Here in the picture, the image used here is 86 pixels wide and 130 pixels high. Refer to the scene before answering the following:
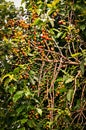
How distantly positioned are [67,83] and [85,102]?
0.19 m

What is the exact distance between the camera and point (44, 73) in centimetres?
245

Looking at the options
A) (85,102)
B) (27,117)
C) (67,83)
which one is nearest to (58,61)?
(67,83)

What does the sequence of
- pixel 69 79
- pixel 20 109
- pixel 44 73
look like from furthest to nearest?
pixel 20 109, pixel 44 73, pixel 69 79

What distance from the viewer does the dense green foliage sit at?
95.3 inches

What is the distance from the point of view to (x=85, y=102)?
2.39 m

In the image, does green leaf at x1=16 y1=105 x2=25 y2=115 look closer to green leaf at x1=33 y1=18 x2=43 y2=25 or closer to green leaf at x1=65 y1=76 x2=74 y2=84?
green leaf at x1=65 y1=76 x2=74 y2=84

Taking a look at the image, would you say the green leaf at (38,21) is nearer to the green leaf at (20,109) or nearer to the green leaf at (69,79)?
the green leaf at (69,79)

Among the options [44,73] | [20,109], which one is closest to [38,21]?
[44,73]

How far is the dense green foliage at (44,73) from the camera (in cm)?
242

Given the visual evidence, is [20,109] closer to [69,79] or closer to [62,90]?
[62,90]

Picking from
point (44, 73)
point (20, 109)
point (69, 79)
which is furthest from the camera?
point (20, 109)

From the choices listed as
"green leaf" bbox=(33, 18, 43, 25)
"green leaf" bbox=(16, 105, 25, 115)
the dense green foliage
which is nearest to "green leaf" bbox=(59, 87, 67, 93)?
the dense green foliage

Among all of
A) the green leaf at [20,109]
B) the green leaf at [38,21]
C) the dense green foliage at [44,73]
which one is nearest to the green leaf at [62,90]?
the dense green foliage at [44,73]

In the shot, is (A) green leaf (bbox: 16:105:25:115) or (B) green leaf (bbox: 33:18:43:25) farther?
(A) green leaf (bbox: 16:105:25:115)
